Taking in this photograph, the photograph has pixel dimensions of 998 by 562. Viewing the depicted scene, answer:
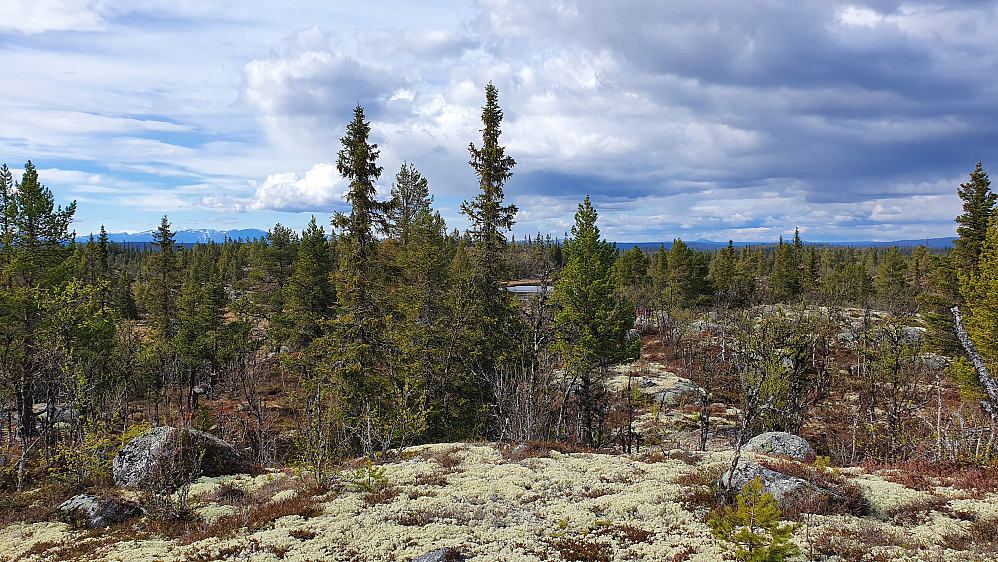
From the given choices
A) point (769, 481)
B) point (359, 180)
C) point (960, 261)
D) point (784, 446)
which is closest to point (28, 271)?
point (359, 180)

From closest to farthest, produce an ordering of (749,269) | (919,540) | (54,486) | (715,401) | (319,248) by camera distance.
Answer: (919,540) → (54,486) → (715,401) → (319,248) → (749,269)

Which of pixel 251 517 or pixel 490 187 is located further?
pixel 490 187

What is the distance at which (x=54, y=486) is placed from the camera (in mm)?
12109

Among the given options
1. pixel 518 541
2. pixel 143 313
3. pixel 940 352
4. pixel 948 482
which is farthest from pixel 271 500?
pixel 143 313

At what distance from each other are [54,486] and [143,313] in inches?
3004

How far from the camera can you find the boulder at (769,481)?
9.17m

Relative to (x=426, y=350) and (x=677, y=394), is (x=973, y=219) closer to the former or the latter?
(x=677, y=394)

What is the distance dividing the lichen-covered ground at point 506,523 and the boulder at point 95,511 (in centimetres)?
28

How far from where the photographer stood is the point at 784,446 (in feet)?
54.5

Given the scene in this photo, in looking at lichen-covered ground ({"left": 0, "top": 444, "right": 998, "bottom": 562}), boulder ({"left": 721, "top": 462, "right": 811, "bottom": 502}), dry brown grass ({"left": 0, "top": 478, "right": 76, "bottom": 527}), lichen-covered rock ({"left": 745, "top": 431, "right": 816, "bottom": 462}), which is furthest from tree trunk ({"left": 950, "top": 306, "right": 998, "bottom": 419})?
dry brown grass ({"left": 0, "top": 478, "right": 76, "bottom": 527})

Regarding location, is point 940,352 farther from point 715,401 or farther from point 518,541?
point 518,541

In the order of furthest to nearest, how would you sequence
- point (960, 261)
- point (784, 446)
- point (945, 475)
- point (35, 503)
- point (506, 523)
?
point (960, 261) < point (784, 446) < point (35, 503) < point (945, 475) < point (506, 523)

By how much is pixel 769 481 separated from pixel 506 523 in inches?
218

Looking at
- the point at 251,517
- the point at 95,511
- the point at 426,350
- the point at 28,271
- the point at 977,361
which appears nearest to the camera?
the point at 977,361
